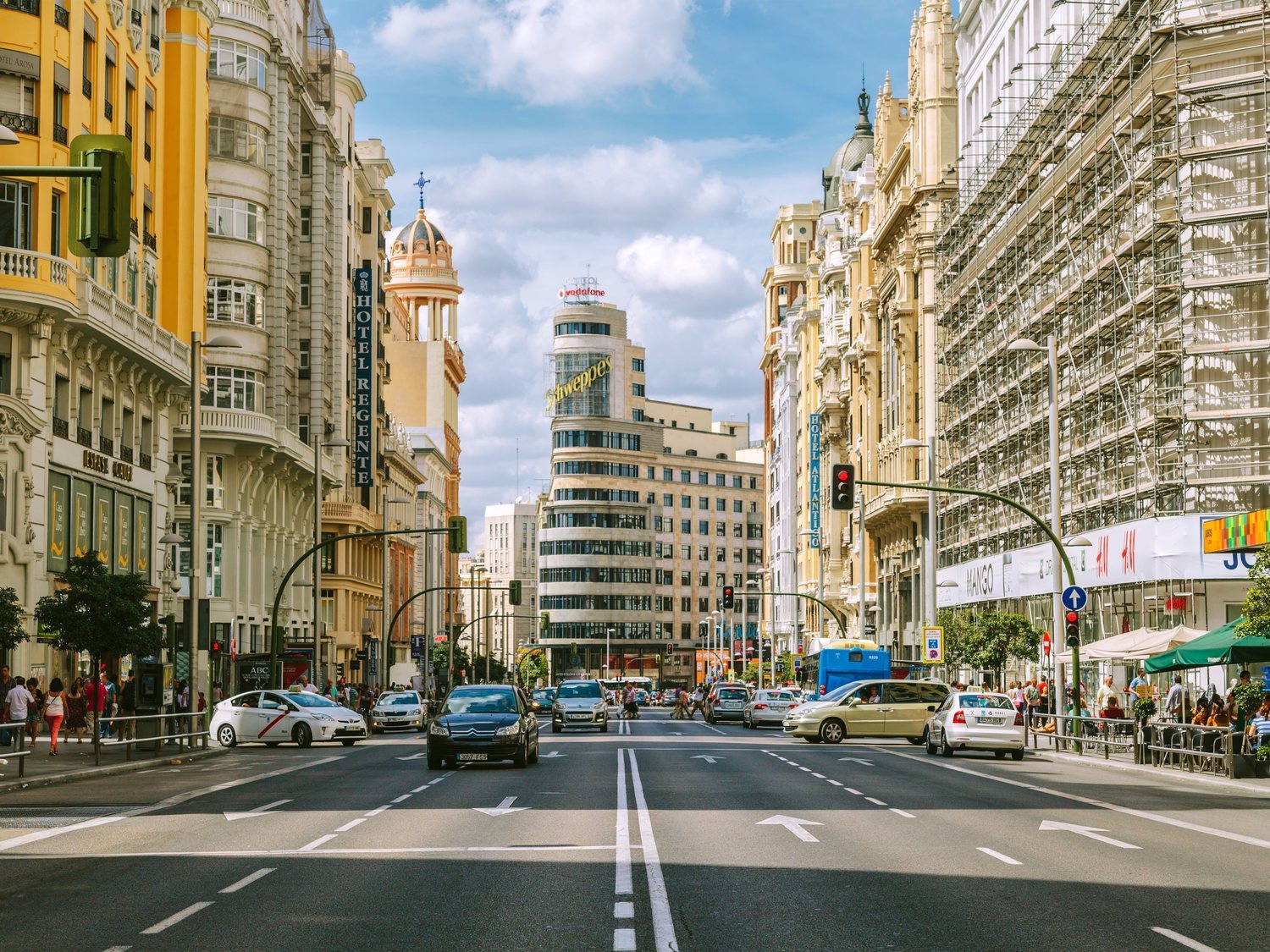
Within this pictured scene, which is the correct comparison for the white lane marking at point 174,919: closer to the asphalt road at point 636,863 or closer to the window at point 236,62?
the asphalt road at point 636,863

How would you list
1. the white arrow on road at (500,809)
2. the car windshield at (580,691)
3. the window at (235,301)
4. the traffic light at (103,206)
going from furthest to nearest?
the window at (235,301)
the car windshield at (580,691)
the white arrow on road at (500,809)
the traffic light at (103,206)

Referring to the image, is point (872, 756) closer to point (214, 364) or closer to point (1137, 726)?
point (1137, 726)

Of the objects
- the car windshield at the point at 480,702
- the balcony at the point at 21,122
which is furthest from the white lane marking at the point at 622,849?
the balcony at the point at 21,122

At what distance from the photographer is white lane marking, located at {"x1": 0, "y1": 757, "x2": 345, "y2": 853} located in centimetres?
1855

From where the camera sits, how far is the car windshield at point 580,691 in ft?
187

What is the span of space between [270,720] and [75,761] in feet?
33.7

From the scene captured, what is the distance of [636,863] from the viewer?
15914mm

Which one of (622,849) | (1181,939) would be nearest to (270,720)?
(622,849)

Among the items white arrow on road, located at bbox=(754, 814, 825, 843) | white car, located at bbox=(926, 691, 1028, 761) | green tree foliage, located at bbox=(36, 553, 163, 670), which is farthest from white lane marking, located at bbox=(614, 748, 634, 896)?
green tree foliage, located at bbox=(36, 553, 163, 670)

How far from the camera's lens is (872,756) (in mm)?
37375

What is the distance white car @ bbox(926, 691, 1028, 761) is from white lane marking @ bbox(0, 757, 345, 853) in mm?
13242

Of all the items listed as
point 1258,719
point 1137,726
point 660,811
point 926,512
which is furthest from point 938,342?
point 660,811

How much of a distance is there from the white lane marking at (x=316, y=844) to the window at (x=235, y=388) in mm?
48992

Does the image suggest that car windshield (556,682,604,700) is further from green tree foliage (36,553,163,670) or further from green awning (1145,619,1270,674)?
green awning (1145,619,1270,674)
